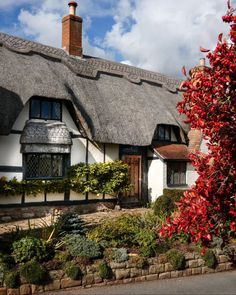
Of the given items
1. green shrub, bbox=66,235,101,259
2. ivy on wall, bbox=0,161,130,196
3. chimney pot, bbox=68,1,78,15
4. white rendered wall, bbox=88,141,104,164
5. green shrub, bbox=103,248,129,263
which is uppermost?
chimney pot, bbox=68,1,78,15

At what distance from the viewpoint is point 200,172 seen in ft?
14.4

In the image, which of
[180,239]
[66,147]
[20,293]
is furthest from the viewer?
[66,147]

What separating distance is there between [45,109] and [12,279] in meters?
8.20

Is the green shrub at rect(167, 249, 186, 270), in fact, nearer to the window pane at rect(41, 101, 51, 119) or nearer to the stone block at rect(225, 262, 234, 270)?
the stone block at rect(225, 262, 234, 270)

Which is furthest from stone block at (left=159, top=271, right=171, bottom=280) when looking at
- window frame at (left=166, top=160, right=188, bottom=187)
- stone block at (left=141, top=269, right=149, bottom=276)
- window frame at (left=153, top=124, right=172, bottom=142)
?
window frame at (left=153, top=124, right=172, bottom=142)

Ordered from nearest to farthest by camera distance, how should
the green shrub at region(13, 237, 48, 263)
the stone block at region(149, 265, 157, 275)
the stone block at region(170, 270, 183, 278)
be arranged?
the green shrub at region(13, 237, 48, 263)
the stone block at region(149, 265, 157, 275)
the stone block at region(170, 270, 183, 278)

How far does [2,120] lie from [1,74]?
2017 mm

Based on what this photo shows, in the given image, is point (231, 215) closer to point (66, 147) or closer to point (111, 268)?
point (111, 268)

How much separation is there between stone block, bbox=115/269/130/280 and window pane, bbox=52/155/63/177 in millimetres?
6678

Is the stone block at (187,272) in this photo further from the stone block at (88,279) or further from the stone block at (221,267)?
the stone block at (88,279)

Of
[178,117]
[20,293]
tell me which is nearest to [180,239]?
[20,293]

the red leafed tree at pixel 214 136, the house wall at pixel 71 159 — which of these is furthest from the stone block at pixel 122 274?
the house wall at pixel 71 159

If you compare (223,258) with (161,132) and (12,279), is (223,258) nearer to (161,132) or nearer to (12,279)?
(12,279)

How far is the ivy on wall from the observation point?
13.0m
